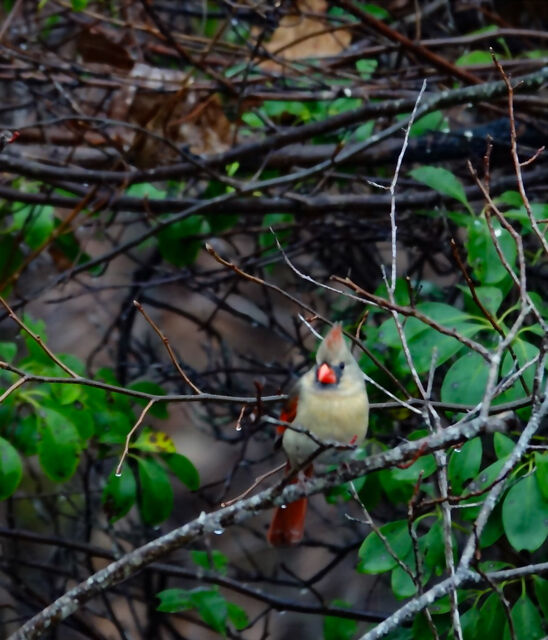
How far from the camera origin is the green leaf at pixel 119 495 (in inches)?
134

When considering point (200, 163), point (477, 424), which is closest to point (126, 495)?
point (200, 163)

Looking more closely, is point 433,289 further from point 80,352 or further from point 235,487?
point 80,352

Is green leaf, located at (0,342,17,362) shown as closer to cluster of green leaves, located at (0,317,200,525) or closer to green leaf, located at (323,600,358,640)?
cluster of green leaves, located at (0,317,200,525)

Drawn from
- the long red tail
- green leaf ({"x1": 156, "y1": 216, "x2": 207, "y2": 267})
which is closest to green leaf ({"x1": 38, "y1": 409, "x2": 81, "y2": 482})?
the long red tail

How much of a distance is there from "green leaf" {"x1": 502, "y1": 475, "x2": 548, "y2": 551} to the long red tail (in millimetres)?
564

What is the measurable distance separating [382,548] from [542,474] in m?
0.53

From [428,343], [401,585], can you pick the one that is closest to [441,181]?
[428,343]

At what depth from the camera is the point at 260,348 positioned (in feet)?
19.9

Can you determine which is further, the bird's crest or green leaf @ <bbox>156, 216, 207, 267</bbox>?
green leaf @ <bbox>156, 216, 207, 267</bbox>

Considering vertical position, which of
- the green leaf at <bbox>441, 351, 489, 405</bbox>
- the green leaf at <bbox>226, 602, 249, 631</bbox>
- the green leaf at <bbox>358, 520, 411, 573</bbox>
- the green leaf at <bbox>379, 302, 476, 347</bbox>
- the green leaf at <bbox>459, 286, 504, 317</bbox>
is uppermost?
the green leaf at <bbox>459, 286, 504, 317</bbox>

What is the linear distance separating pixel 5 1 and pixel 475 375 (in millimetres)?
3192

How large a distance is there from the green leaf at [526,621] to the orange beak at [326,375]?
34.1 inches

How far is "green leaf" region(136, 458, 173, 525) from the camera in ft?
11.4

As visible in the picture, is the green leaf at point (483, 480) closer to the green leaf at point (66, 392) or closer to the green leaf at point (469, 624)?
the green leaf at point (469, 624)
